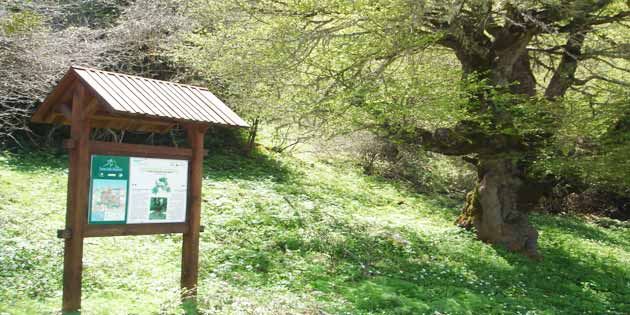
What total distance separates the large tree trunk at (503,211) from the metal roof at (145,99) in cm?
734

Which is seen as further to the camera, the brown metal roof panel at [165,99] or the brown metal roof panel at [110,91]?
the brown metal roof panel at [165,99]

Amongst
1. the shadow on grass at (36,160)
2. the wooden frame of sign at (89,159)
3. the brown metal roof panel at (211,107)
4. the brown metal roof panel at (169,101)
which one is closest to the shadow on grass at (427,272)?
the wooden frame of sign at (89,159)

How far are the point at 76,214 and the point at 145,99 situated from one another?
1364mm

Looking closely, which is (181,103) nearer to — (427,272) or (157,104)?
(157,104)

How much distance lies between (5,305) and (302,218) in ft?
21.1

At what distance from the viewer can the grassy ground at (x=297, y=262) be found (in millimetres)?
7371

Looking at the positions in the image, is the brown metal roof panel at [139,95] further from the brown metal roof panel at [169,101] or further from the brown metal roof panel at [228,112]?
the brown metal roof panel at [228,112]

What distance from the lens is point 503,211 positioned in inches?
512

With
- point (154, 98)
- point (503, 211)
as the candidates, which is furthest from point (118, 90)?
point (503, 211)

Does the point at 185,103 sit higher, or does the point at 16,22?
the point at 16,22

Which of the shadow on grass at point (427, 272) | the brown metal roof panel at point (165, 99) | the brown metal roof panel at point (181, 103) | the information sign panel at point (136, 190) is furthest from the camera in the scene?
the shadow on grass at point (427, 272)

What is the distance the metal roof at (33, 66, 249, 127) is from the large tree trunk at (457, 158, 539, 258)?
289 inches

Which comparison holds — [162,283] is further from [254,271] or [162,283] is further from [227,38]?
[227,38]

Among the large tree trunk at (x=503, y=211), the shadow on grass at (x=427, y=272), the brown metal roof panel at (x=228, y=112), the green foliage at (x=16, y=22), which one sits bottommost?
the shadow on grass at (x=427, y=272)
